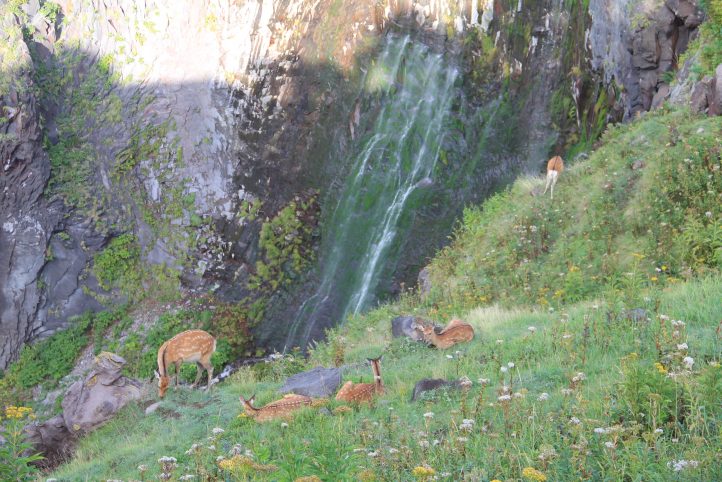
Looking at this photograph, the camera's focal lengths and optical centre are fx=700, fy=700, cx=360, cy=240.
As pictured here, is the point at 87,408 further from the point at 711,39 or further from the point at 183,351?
the point at 711,39

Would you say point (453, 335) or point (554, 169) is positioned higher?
point (554, 169)

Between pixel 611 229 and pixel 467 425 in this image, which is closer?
pixel 467 425

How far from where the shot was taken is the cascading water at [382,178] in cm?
1605

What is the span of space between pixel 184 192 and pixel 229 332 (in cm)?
385

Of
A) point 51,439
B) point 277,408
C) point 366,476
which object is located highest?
point 366,476

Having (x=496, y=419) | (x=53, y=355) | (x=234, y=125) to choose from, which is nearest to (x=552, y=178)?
(x=234, y=125)

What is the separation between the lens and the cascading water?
52.6ft

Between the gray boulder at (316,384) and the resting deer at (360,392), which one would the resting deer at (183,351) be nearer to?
the gray boulder at (316,384)

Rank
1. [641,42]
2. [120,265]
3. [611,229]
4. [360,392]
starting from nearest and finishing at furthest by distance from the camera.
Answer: [360,392] < [611,229] < [641,42] < [120,265]

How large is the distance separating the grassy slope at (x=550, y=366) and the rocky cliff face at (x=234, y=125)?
3419 millimetres

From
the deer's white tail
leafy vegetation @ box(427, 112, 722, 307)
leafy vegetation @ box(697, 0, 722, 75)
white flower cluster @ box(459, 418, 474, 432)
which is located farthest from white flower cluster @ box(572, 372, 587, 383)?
leafy vegetation @ box(697, 0, 722, 75)

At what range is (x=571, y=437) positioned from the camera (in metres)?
4.11

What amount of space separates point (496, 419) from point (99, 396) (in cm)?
598

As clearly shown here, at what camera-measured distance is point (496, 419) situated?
481cm
